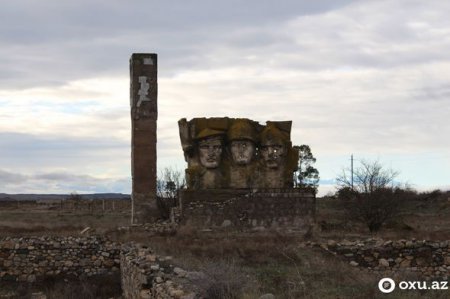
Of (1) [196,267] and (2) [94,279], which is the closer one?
(1) [196,267]

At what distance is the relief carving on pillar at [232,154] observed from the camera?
74.5 ft

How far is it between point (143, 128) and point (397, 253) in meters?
13.6

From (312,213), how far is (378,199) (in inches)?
209

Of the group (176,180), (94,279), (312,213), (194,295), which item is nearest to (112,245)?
(94,279)

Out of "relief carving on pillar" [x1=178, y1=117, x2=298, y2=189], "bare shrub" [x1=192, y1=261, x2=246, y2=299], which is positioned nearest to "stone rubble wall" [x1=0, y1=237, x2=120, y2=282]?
"relief carving on pillar" [x1=178, y1=117, x2=298, y2=189]

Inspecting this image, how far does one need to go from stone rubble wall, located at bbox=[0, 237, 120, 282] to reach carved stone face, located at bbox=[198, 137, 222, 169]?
593cm

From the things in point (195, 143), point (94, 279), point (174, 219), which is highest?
point (195, 143)

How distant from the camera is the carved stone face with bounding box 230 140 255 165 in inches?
901

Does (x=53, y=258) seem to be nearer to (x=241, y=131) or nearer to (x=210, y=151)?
(x=210, y=151)

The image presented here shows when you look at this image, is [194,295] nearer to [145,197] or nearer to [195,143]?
[195,143]

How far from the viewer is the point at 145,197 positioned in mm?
25859

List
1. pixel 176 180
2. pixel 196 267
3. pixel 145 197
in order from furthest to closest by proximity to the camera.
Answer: pixel 176 180 < pixel 145 197 < pixel 196 267

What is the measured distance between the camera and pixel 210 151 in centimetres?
2275

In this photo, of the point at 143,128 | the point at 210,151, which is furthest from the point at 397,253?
the point at 143,128
